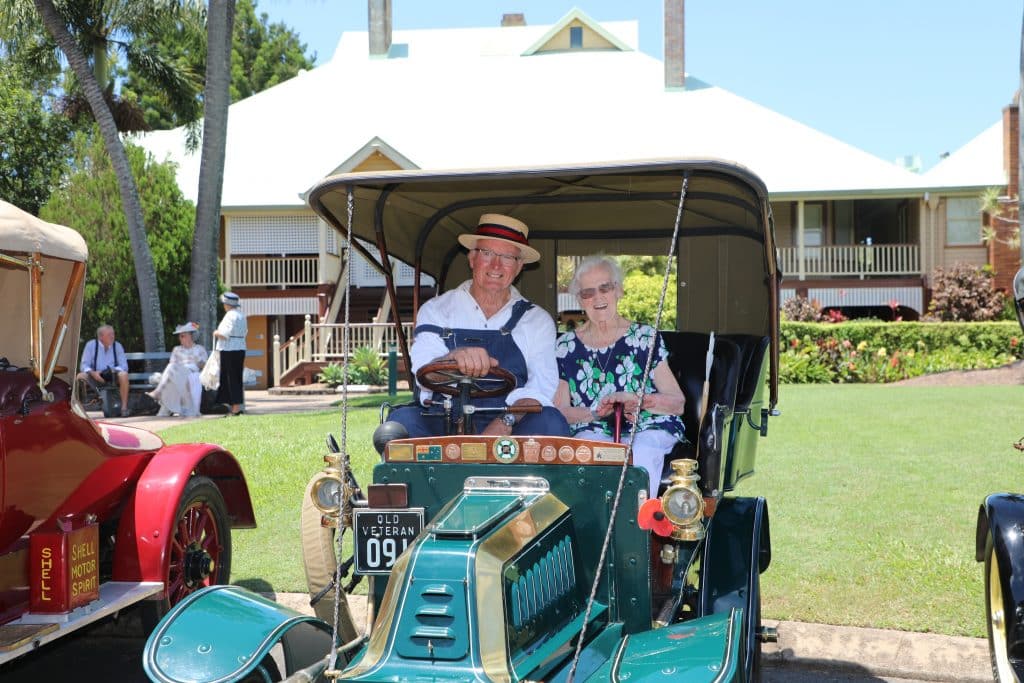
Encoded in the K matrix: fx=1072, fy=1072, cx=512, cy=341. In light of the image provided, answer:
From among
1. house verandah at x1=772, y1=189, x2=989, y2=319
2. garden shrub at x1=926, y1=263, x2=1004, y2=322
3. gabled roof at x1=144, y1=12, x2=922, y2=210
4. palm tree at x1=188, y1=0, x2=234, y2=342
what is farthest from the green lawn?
gabled roof at x1=144, y1=12, x2=922, y2=210

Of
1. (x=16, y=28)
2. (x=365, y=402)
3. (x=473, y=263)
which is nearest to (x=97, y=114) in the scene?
(x=16, y=28)

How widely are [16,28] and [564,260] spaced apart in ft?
59.3

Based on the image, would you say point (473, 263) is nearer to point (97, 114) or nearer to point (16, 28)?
point (97, 114)

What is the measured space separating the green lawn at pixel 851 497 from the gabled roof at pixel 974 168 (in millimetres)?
15959

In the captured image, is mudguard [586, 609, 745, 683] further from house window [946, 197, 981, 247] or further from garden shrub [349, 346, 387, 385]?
house window [946, 197, 981, 247]

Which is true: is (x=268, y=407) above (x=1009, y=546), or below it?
below

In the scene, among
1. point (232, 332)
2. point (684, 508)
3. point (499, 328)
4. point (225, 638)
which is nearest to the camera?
point (225, 638)

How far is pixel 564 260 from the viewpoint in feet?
24.1

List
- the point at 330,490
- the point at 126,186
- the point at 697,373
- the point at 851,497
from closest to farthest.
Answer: the point at 330,490 → the point at 697,373 → the point at 851,497 → the point at 126,186

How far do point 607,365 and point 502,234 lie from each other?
0.92m

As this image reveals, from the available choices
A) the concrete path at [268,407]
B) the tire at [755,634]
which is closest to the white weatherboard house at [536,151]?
the concrete path at [268,407]

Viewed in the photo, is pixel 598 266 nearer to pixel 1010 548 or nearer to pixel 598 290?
pixel 598 290

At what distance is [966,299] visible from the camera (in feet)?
89.8

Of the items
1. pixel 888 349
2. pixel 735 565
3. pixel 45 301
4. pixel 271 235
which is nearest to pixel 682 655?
pixel 735 565
